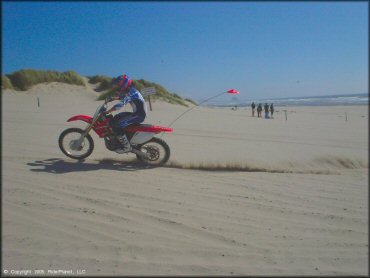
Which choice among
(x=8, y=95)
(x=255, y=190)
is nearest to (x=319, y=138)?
(x=255, y=190)

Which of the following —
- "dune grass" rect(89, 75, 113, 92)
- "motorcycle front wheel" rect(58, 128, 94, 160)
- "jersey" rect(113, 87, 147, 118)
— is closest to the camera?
"jersey" rect(113, 87, 147, 118)

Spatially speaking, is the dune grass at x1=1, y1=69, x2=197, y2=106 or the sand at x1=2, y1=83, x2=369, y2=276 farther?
the dune grass at x1=1, y1=69, x2=197, y2=106

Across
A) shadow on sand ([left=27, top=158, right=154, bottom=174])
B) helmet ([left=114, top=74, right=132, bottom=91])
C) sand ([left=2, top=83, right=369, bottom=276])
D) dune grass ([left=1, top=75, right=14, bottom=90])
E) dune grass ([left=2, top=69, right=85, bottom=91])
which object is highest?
dune grass ([left=2, top=69, right=85, bottom=91])

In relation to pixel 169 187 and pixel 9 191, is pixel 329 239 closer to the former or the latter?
pixel 169 187

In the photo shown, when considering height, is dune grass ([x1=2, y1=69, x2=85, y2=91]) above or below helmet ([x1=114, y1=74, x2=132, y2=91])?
above

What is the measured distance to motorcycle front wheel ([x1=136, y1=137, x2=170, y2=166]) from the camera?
23.5ft

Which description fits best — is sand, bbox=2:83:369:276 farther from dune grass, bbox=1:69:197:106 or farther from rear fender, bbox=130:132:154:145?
dune grass, bbox=1:69:197:106

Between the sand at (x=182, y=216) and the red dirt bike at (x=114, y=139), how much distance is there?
29 cm

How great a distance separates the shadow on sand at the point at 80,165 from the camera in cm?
633

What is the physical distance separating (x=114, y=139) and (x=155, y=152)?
0.94 meters

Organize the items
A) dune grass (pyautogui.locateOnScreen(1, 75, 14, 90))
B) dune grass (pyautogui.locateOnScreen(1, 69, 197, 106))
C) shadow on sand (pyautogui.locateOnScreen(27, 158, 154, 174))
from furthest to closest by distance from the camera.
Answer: dune grass (pyautogui.locateOnScreen(1, 69, 197, 106)) → dune grass (pyautogui.locateOnScreen(1, 75, 14, 90)) → shadow on sand (pyautogui.locateOnScreen(27, 158, 154, 174))

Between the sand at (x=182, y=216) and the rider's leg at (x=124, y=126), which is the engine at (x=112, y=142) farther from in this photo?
the sand at (x=182, y=216)

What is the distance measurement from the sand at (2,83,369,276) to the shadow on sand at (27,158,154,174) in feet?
0.07

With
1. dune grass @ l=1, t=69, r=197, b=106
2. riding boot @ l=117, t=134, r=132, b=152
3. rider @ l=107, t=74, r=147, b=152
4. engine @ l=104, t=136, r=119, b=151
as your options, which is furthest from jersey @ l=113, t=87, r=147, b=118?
dune grass @ l=1, t=69, r=197, b=106
